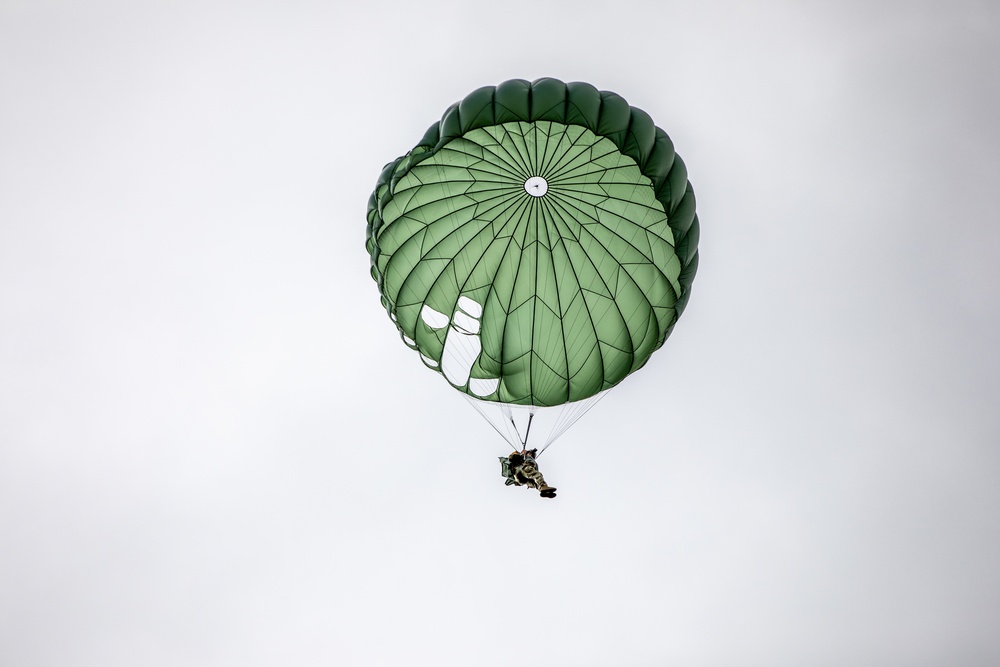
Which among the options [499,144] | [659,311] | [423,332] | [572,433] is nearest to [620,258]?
[659,311]

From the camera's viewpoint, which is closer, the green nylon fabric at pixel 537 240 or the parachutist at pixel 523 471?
the green nylon fabric at pixel 537 240

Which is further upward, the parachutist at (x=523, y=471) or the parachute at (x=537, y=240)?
the parachute at (x=537, y=240)

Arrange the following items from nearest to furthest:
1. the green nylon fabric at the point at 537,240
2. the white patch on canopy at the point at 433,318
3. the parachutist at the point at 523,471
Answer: the green nylon fabric at the point at 537,240 → the parachutist at the point at 523,471 → the white patch on canopy at the point at 433,318

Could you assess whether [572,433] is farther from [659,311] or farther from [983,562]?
[983,562]

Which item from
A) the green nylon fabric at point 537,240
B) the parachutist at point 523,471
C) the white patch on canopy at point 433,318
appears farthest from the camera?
the white patch on canopy at point 433,318

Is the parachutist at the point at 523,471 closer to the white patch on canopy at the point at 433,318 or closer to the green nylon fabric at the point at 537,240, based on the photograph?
the green nylon fabric at the point at 537,240

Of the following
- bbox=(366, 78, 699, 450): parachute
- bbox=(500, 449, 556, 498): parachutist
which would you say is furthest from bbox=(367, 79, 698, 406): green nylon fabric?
bbox=(500, 449, 556, 498): parachutist

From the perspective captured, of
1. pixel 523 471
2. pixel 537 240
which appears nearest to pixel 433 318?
pixel 537 240

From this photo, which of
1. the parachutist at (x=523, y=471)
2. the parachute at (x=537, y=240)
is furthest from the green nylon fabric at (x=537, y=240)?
the parachutist at (x=523, y=471)
